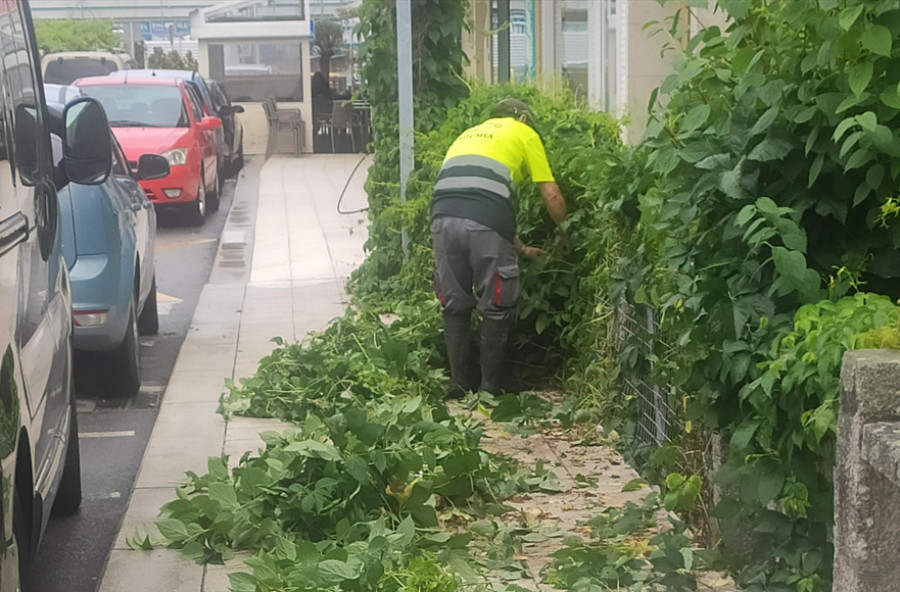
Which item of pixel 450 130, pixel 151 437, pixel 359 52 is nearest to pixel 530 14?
pixel 359 52

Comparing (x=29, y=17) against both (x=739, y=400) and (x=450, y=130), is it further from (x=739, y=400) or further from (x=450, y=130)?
(x=450, y=130)

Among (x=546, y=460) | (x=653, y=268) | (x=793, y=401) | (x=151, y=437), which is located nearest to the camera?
(x=793, y=401)

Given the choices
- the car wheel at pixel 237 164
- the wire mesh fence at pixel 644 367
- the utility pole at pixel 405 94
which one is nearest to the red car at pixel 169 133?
the car wheel at pixel 237 164

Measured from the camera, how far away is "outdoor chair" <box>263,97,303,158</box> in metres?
A: 31.8

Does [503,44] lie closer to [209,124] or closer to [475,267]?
[209,124]

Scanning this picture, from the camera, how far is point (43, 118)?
5.77m

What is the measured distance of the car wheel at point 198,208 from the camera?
19170 millimetres

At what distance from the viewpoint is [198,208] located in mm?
19281

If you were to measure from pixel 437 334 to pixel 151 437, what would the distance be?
1.89m

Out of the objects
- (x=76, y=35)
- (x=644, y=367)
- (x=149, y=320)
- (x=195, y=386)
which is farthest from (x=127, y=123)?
(x=76, y=35)

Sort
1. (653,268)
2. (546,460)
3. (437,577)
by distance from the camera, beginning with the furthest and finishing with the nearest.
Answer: (546,460) → (653,268) → (437,577)

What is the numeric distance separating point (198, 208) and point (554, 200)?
1240 centimetres

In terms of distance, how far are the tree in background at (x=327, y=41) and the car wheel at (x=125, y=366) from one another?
29.8 metres

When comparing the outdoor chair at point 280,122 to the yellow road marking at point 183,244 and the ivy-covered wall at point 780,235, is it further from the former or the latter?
the ivy-covered wall at point 780,235
